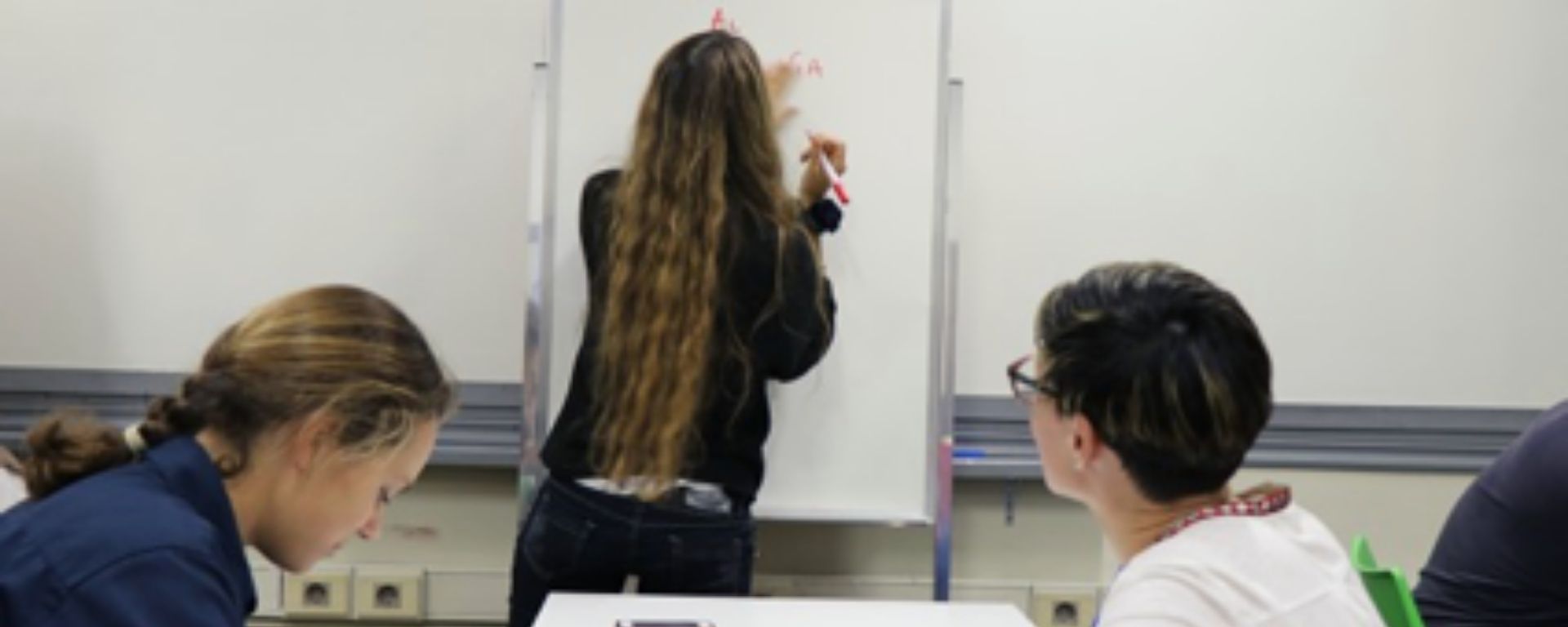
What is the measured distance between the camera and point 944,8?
111 inches

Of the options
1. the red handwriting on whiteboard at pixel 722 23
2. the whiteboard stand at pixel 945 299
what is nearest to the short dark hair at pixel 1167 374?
the whiteboard stand at pixel 945 299

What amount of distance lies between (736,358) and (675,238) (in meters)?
0.21

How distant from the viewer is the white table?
211 cm

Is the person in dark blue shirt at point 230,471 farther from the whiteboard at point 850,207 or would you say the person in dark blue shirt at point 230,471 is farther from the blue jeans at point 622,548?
the whiteboard at point 850,207

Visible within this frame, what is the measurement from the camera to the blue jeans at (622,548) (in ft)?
7.63

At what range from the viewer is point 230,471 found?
1.29 m

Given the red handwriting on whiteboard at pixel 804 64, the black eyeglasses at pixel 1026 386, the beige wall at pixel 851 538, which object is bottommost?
the beige wall at pixel 851 538


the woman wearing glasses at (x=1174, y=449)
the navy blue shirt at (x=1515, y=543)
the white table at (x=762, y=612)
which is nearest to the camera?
the woman wearing glasses at (x=1174, y=449)

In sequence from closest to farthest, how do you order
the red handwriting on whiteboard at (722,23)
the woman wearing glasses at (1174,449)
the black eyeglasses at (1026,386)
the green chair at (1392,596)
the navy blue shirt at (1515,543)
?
the woman wearing glasses at (1174,449) < the black eyeglasses at (1026,386) < the green chair at (1392,596) < the navy blue shirt at (1515,543) < the red handwriting on whiteboard at (722,23)

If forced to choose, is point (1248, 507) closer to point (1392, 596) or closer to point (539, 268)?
point (1392, 596)

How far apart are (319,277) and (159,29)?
589 millimetres

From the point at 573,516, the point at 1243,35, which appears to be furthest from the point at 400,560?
the point at 1243,35

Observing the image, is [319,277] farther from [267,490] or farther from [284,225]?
[267,490]

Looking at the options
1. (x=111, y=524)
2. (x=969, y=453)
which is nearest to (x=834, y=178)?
(x=969, y=453)
